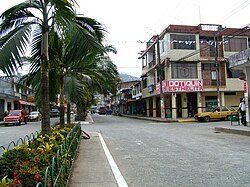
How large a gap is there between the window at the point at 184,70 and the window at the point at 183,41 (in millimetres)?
2005

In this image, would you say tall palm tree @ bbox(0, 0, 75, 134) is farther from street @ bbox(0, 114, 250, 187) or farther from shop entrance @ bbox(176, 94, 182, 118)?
shop entrance @ bbox(176, 94, 182, 118)

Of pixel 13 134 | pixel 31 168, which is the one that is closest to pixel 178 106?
pixel 13 134

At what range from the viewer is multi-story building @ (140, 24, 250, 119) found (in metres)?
33.2

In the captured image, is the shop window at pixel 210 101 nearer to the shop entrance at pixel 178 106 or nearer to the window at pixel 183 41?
the shop entrance at pixel 178 106

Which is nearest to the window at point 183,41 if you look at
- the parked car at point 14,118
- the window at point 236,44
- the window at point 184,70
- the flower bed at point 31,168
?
the window at point 184,70

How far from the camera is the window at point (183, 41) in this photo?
109 feet

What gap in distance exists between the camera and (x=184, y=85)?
33250 mm

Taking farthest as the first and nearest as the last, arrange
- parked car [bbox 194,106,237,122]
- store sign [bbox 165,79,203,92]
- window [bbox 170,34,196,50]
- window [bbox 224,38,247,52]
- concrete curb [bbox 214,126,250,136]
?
1. window [bbox 224,38,247,52]
2. window [bbox 170,34,196,50]
3. store sign [bbox 165,79,203,92]
4. parked car [bbox 194,106,237,122]
5. concrete curb [bbox 214,126,250,136]

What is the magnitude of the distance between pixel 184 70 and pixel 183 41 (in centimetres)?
332

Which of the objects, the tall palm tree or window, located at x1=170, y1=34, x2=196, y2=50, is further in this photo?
window, located at x1=170, y1=34, x2=196, y2=50

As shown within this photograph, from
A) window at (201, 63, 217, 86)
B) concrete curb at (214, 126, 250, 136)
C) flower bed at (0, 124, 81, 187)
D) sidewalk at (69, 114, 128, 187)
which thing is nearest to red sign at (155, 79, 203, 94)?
window at (201, 63, 217, 86)

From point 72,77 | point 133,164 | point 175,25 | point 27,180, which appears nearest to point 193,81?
point 175,25

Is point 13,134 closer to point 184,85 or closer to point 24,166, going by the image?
point 24,166

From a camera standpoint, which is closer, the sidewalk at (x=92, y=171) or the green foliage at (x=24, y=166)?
the green foliage at (x=24, y=166)
